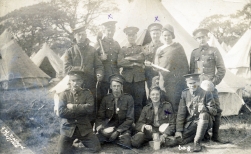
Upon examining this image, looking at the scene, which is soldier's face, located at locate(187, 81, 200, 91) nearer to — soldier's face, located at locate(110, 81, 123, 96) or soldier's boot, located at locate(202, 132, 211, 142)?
soldier's boot, located at locate(202, 132, 211, 142)

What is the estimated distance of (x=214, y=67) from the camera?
4.41 m

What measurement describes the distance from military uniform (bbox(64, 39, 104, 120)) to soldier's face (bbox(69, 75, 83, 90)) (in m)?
0.13

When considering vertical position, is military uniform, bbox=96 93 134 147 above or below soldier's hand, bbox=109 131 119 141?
above

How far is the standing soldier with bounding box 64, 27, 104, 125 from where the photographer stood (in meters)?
4.29

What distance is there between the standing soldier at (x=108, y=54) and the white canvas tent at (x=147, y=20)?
115 mm

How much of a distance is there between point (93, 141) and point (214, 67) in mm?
2399

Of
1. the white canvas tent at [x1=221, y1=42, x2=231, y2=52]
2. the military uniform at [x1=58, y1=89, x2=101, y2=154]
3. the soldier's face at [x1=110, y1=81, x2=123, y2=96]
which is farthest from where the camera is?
the white canvas tent at [x1=221, y1=42, x2=231, y2=52]

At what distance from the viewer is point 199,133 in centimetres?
416

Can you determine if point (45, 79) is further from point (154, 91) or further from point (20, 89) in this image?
point (154, 91)

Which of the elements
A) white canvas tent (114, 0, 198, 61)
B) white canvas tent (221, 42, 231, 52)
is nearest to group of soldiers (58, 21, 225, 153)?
white canvas tent (114, 0, 198, 61)

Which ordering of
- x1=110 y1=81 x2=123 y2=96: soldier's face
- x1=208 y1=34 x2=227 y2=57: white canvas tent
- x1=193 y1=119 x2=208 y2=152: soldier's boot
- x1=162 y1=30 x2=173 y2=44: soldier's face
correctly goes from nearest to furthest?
x1=193 y1=119 x2=208 y2=152: soldier's boot, x1=110 y1=81 x2=123 y2=96: soldier's face, x1=162 y1=30 x2=173 y2=44: soldier's face, x1=208 y1=34 x2=227 y2=57: white canvas tent

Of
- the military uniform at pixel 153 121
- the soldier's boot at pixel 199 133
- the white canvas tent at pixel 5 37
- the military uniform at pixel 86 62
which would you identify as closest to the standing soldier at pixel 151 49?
the military uniform at pixel 153 121

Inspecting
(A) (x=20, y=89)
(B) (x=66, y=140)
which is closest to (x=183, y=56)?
(B) (x=66, y=140)

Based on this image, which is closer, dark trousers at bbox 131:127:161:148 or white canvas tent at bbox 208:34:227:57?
dark trousers at bbox 131:127:161:148
